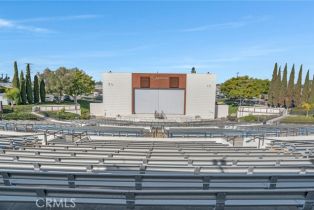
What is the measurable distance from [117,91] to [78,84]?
17661 millimetres

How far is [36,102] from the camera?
54656 mm

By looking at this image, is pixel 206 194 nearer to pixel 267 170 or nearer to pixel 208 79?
pixel 267 170

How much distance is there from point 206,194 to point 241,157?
4.58 m

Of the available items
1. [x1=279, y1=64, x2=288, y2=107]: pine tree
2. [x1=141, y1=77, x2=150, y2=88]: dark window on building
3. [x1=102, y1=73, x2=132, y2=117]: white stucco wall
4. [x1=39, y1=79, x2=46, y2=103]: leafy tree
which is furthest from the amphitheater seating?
[x1=39, y1=79, x2=46, y2=103]: leafy tree

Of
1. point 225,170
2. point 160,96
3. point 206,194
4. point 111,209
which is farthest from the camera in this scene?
point 160,96

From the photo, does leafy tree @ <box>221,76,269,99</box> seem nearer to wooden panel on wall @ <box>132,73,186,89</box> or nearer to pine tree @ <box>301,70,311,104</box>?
pine tree @ <box>301,70,311,104</box>

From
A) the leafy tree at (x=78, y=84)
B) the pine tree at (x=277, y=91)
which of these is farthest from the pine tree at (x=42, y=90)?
the pine tree at (x=277, y=91)

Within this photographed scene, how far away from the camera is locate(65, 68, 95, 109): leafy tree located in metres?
52.2

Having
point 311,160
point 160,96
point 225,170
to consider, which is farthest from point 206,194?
point 160,96

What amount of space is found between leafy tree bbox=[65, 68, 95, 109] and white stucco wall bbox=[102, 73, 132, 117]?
15322mm

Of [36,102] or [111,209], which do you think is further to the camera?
[36,102]

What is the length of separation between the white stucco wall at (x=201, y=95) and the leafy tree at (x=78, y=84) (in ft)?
94.0

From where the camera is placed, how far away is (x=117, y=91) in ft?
136

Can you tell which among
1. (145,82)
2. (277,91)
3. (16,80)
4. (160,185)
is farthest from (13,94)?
(277,91)
